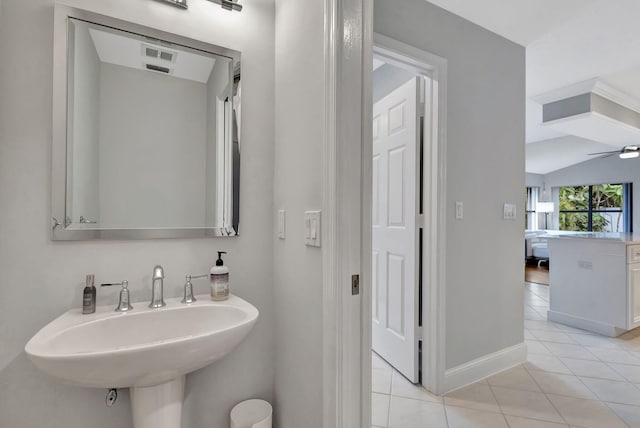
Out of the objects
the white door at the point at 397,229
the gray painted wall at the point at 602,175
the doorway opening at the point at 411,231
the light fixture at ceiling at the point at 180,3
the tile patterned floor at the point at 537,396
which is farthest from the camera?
the gray painted wall at the point at 602,175

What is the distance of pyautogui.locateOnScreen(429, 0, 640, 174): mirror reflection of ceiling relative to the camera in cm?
192

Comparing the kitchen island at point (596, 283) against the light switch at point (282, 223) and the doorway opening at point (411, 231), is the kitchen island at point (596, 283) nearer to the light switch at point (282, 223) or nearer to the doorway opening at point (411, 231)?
A: the doorway opening at point (411, 231)

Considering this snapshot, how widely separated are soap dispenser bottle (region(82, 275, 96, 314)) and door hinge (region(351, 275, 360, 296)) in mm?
901

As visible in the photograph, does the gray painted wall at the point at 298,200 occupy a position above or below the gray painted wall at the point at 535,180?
below

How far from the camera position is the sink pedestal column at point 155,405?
1021mm

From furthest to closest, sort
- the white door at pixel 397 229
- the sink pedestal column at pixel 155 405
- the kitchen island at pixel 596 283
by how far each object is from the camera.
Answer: the kitchen island at pixel 596 283 < the white door at pixel 397 229 < the sink pedestal column at pixel 155 405

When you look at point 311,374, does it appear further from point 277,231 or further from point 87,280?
point 87,280

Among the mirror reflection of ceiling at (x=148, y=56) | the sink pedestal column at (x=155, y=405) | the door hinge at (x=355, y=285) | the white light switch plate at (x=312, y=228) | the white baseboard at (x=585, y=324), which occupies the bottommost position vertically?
the white baseboard at (x=585, y=324)

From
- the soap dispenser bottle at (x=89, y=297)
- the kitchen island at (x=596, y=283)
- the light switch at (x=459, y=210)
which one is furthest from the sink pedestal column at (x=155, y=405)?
the kitchen island at (x=596, y=283)

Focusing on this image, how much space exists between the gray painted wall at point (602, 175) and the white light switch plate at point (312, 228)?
8.84 m

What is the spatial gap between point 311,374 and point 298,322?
0.19 metres

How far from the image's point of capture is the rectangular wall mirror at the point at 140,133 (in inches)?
43.4

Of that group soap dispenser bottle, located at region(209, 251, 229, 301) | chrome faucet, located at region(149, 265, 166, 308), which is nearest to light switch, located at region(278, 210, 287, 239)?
soap dispenser bottle, located at region(209, 251, 229, 301)

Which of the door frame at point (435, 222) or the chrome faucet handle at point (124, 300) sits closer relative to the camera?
the chrome faucet handle at point (124, 300)
